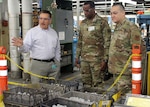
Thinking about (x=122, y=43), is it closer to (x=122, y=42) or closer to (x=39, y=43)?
(x=122, y=42)

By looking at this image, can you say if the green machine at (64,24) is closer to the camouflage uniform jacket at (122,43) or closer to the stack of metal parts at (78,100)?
the camouflage uniform jacket at (122,43)

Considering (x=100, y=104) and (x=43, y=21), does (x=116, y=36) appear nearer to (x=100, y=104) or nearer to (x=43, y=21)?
(x=43, y=21)

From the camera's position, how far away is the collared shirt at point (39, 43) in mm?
4109

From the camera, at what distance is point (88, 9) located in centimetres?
456

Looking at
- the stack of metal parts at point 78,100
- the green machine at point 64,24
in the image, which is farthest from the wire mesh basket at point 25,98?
the green machine at point 64,24

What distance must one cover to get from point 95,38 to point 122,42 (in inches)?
35.2

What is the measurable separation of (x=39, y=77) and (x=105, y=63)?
119 cm

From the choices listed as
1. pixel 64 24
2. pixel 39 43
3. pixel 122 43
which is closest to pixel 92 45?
pixel 122 43

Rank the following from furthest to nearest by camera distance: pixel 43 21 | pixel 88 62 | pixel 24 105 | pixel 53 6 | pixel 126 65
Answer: pixel 53 6, pixel 88 62, pixel 43 21, pixel 126 65, pixel 24 105

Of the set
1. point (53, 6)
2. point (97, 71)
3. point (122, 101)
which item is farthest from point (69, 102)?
point (53, 6)

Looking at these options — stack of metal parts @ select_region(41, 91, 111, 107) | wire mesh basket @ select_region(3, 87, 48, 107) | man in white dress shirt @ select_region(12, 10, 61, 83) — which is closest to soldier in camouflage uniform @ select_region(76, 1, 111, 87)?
man in white dress shirt @ select_region(12, 10, 61, 83)

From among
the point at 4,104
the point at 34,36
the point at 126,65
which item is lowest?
the point at 4,104

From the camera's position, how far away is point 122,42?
12.7 feet

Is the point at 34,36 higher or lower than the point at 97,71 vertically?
higher
